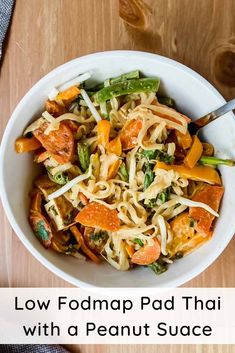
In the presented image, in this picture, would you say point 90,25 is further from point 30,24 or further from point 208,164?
point 208,164

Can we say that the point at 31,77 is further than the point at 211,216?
Yes

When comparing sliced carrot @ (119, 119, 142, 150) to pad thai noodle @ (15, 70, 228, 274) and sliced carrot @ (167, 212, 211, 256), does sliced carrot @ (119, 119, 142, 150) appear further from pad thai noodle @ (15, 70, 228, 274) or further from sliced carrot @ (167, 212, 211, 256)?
sliced carrot @ (167, 212, 211, 256)

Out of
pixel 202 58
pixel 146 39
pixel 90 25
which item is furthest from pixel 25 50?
pixel 202 58

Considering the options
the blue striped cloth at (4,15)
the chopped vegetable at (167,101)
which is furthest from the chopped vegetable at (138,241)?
the blue striped cloth at (4,15)

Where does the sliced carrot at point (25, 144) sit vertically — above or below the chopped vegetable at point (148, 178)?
above

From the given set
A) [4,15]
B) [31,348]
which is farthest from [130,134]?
[31,348]

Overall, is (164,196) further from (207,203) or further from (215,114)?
(215,114)

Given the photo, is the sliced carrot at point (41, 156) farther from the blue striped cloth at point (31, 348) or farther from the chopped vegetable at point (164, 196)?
the blue striped cloth at point (31, 348)
